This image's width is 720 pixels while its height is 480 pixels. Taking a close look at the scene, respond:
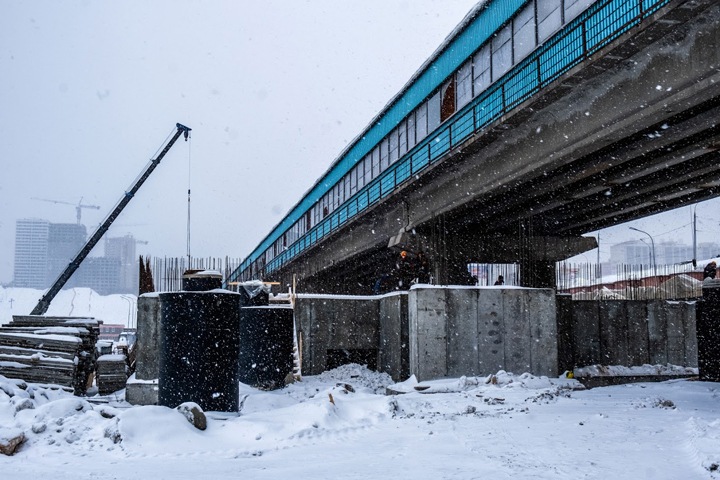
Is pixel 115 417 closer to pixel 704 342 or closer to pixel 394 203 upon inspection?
pixel 704 342

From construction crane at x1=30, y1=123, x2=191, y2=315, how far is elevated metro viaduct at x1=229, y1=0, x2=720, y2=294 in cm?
1495

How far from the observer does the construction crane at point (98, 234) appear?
114 feet

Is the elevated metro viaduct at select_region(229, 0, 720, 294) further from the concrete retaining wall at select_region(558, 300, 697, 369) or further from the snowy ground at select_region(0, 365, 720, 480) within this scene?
the snowy ground at select_region(0, 365, 720, 480)

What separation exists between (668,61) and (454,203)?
9.92 meters

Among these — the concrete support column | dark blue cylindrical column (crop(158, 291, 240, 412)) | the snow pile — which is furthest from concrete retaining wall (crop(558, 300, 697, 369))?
dark blue cylindrical column (crop(158, 291, 240, 412))

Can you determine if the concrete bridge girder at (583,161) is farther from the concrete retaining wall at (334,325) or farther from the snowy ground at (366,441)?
the snowy ground at (366,441)

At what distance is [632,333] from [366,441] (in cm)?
1524

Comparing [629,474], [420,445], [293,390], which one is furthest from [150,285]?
[629,474]

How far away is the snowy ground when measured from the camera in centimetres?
636

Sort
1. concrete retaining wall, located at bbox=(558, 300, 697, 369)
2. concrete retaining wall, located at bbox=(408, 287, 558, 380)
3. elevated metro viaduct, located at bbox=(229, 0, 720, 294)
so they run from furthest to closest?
concrete retaining wall, located at bbox=(558, 300, 697, 369) < concrete retaining wall, located at bbox=(408, 287, 558, 380) < elevated metro viaduct, located at bbox=(229, 0, 720, 294)

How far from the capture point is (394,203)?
25391 millimetres

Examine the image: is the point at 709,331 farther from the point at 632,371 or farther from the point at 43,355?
the point at 43,355

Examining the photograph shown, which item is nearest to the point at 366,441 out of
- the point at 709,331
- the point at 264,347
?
the point at 264,347

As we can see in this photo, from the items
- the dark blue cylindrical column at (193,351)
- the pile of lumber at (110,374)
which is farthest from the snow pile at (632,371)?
the pile of lumber at (110,374)
